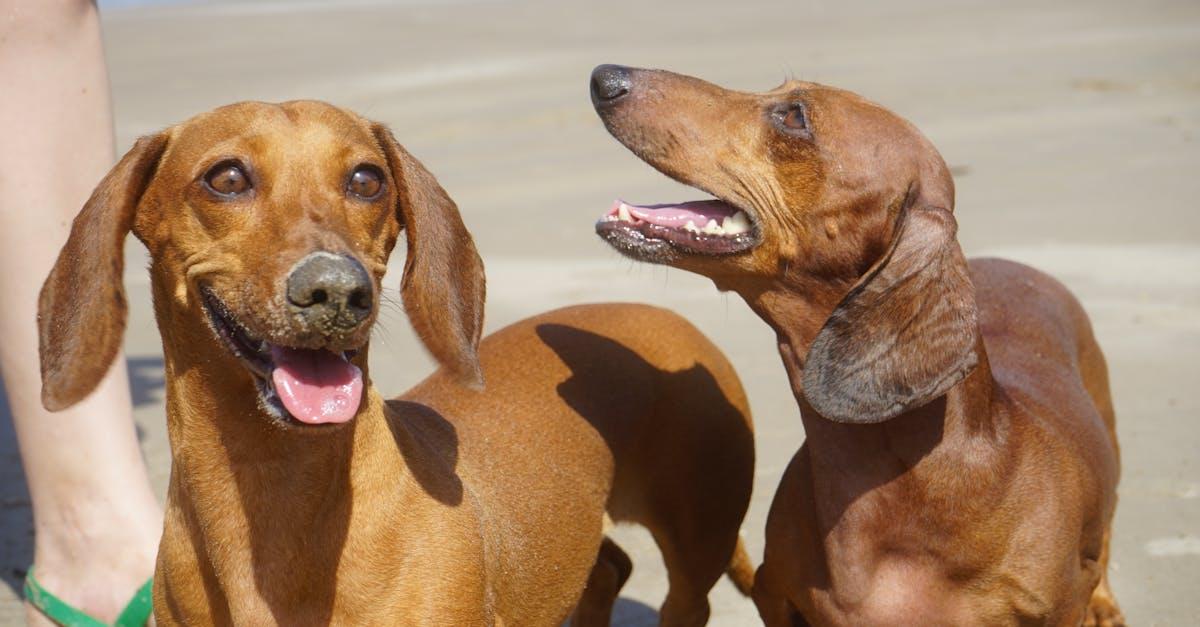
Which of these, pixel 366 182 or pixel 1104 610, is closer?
pixel 366 182

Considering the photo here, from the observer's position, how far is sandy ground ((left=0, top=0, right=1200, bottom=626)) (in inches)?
244

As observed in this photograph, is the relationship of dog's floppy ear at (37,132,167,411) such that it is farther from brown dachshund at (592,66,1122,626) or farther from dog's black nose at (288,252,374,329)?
brown dachshund at (592,66,1122,626)

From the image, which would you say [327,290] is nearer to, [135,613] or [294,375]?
[294,375]

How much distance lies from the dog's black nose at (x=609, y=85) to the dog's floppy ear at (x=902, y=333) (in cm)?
89

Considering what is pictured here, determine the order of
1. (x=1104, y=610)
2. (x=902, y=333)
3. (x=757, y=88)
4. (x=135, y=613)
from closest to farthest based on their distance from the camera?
1. (x=902, y=333)
2. (x=135, y=613)
3. (x=1104, y=610)
4. (x=757, y=88)

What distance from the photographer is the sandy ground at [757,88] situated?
6.20 m

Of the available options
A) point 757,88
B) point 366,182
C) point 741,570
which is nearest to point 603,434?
point 741,570

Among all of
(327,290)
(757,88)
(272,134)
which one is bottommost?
(757,88)

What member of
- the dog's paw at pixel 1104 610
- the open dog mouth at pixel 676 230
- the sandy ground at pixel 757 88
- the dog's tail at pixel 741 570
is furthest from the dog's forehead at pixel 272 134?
the dog's paw at pixel 1104 610

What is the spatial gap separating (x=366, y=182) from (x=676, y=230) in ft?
3.26

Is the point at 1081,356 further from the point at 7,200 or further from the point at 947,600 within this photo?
the point at 7,200

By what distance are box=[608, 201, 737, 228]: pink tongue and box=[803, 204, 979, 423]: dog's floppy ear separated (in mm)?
496

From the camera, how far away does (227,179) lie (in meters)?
3.20

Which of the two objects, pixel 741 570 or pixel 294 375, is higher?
pixel 294 375
